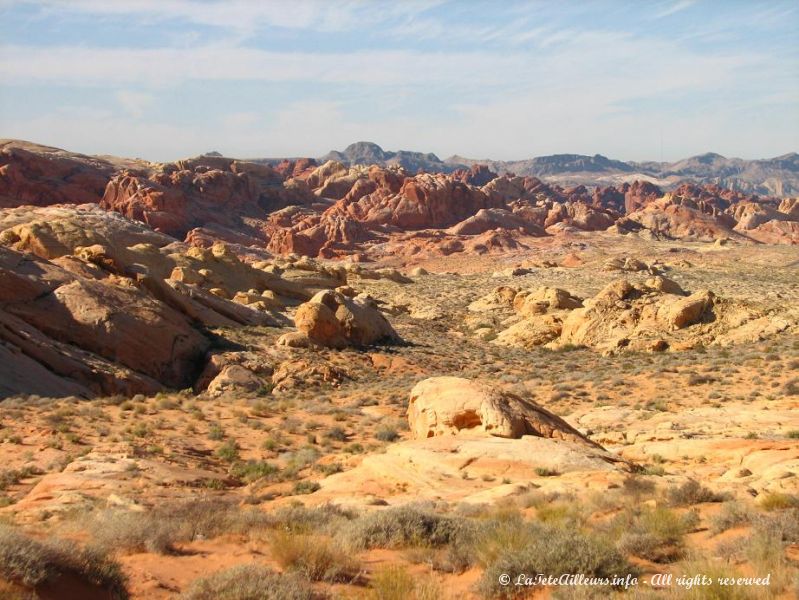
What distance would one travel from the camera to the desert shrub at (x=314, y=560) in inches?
270

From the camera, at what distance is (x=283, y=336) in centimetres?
2830

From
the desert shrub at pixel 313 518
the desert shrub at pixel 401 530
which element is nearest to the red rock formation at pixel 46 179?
the desert shrub at pixel 313 518

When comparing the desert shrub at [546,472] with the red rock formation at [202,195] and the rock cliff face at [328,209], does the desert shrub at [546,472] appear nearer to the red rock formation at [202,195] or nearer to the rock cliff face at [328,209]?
the rock cliff face at [328,209]

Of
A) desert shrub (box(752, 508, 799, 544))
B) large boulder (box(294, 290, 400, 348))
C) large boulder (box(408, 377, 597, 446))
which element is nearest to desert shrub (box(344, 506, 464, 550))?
desert shrub (box(752, 508, 799, 544))

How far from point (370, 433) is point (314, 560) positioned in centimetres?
969

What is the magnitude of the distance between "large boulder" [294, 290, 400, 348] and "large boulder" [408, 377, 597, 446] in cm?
1396

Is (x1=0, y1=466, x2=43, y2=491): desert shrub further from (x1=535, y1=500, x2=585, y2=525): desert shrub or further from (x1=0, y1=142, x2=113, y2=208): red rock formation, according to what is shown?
(x1=0, y1=142, x2=113, y2=208): red rock formation

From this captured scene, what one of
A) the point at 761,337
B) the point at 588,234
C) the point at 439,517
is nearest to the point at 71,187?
the point at 588,234

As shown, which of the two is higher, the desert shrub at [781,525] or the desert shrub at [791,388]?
the desert shrub at [781,525]

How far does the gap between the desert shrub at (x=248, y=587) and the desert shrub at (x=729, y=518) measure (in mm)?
4736

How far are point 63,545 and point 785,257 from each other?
274ft

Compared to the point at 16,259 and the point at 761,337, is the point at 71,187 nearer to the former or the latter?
the point at 16,259

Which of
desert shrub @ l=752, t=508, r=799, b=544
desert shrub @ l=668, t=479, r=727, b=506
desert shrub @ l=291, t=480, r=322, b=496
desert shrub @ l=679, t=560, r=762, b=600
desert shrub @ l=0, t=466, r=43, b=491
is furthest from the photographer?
desert shrub @ l=291, t=480, r=322, b=496

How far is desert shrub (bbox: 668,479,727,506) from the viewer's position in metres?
9.22
